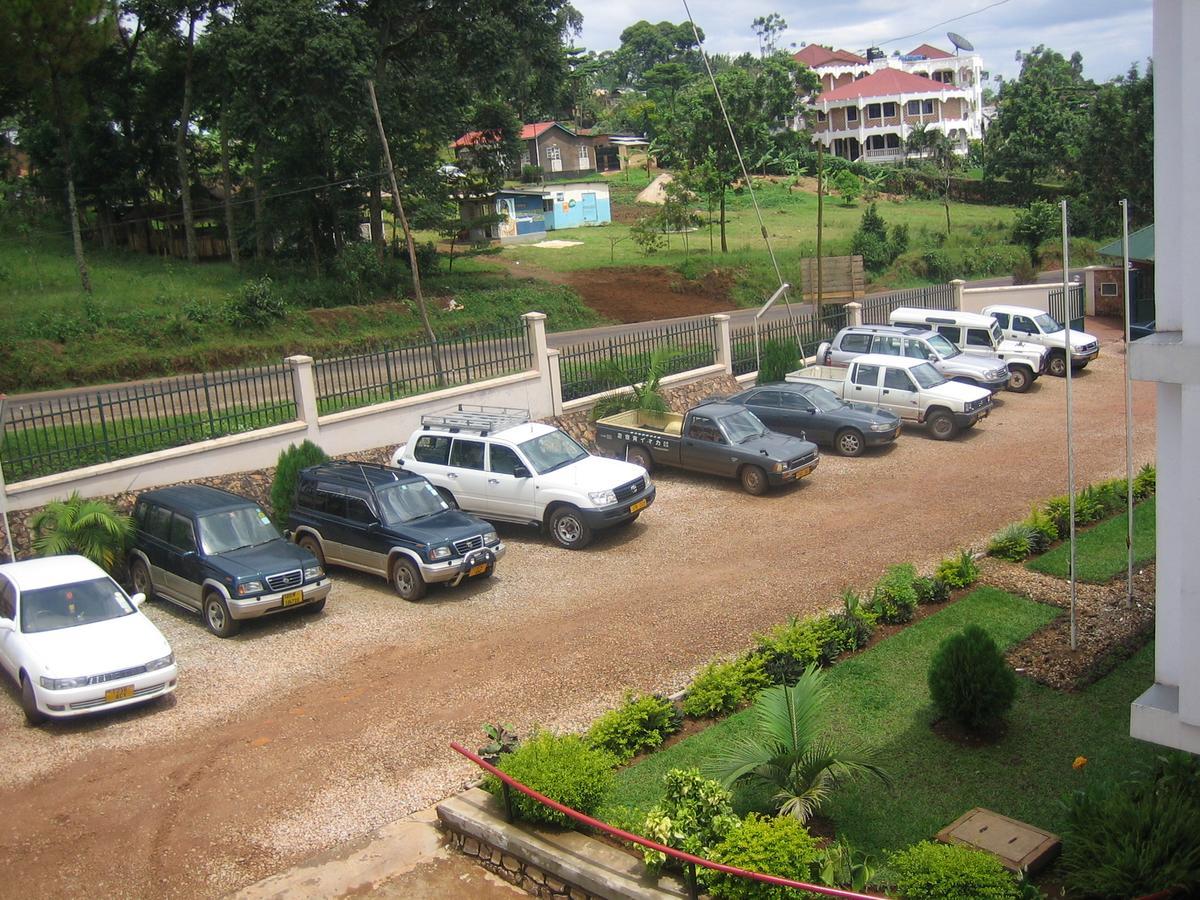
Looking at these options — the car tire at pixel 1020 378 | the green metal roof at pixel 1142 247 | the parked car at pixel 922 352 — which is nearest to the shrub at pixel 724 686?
the parked car at pixel 922 352

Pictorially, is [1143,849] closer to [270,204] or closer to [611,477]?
[611,477]

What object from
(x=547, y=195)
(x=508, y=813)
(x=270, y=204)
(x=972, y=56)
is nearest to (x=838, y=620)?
(x=508, y=813)

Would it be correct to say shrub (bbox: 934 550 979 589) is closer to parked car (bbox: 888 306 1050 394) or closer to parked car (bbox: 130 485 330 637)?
parked car (bbox: 130 485 330 637)

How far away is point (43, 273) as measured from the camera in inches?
1487

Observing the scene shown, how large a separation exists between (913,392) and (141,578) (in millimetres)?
15165

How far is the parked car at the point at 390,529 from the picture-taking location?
14.2 meters

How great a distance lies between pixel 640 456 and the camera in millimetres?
20203

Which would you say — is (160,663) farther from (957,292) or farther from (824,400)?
(957,292)

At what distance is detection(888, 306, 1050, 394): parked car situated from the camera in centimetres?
2534

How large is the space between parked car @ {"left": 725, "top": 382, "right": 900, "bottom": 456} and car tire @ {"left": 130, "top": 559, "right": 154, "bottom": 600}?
11544 mm

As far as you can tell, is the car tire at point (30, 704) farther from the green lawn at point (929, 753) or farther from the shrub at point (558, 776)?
the green lawn at point (929, 753)

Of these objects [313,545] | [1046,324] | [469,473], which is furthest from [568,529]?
[1046,324]

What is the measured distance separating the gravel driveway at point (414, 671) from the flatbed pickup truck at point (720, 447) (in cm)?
47

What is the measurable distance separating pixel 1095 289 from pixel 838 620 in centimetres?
2679
